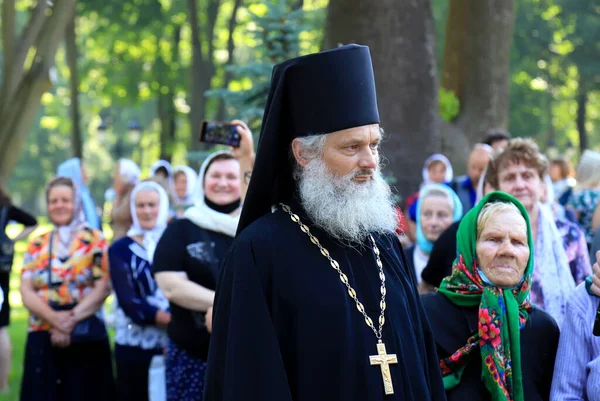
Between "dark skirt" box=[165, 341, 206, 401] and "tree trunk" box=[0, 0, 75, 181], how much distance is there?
512cm

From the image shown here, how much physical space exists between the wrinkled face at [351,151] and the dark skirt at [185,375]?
2.96 meters

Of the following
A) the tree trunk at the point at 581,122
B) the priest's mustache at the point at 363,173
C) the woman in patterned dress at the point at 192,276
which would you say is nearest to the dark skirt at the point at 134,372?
the woman in patterned dress at the point at 192,276

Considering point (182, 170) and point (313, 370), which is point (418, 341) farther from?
point (182, 170)

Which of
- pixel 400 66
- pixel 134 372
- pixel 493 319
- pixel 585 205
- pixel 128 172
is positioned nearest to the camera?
pixel 493 319

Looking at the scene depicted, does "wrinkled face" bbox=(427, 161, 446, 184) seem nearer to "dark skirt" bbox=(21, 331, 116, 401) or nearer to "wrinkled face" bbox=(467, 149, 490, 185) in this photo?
"wrinkled face" bbox=(467, 149, 490, 185)

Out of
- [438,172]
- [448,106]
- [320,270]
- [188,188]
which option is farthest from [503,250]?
[448,106]

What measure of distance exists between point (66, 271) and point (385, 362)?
4.51 meters

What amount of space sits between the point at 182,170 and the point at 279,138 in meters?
7.78

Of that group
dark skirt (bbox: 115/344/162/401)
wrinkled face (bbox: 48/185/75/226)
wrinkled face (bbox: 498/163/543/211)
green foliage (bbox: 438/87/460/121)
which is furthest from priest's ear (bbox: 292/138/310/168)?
green foliage (bbox: 438/87/460/121)

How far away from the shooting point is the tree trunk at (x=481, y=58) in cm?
1432

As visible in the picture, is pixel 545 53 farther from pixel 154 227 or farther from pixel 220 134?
pixel 220 134

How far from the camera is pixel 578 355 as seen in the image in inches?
164

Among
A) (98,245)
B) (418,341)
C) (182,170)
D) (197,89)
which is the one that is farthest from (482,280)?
(197,89)

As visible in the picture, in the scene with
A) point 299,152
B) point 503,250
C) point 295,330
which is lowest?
point 295,330
